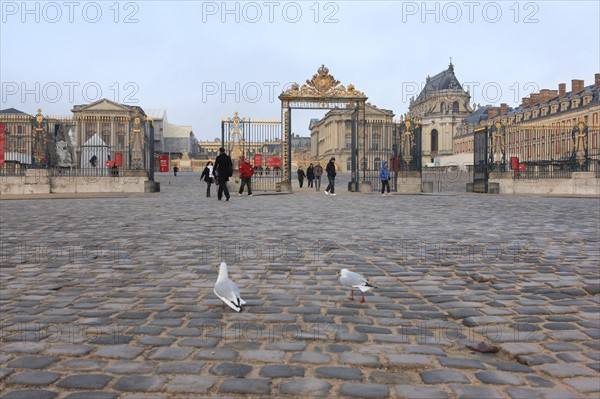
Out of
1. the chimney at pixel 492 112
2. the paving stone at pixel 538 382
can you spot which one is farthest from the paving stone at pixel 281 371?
the chimney at pixel 492 112

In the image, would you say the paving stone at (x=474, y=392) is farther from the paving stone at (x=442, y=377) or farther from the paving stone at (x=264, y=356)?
the paving stone at (x=264, y=356)

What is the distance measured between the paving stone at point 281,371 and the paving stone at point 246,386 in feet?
0.33

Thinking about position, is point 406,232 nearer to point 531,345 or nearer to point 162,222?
point 162,222

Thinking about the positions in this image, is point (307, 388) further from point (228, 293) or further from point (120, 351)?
point (228, 293)

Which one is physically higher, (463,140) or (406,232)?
(463,140)

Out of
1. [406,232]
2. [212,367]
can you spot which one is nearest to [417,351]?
[212,367]

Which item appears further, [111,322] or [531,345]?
[111,322]

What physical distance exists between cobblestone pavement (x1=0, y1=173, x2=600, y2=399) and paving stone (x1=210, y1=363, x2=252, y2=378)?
0.4 inches

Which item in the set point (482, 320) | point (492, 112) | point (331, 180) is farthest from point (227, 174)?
point (492, 112)

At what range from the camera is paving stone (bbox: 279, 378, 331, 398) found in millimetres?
2785

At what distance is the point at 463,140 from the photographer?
96625 millimetres

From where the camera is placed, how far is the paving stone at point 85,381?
288 centimetres

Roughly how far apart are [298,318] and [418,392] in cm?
150

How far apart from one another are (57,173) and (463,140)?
81347mm
